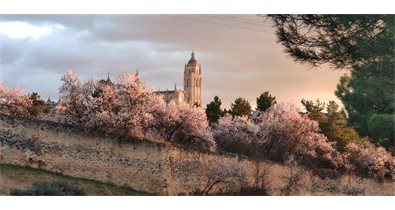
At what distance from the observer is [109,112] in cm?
1230

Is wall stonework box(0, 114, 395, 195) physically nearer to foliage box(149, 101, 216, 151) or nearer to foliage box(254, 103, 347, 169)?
foliage box(149, 101, 216, 151)

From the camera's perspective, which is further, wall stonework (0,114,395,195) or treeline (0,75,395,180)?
treeline (0,75,395,180)

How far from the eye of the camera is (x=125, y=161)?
1123 cm

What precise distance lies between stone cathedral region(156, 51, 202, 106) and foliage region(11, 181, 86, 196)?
2.45m

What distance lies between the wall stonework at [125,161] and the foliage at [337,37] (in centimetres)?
271

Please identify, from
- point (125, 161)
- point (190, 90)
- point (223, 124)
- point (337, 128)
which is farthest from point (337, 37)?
point (223, 124)

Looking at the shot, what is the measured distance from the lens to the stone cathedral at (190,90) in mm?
10820

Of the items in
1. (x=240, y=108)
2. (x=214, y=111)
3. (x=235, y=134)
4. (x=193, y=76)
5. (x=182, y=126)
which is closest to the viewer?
(x=193, y=76)

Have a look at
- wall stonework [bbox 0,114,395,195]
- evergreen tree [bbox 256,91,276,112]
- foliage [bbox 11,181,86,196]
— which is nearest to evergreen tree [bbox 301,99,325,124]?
evergreen tree [bbox 256,91,276,112]

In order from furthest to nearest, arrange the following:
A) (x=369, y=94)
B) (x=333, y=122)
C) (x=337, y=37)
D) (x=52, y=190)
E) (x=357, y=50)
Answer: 1. (x=333, y=122)
2. (x=52, y=190)
3. (x=369, y=94)
4. (x=337, y=37)
5. (x=357, y=50)

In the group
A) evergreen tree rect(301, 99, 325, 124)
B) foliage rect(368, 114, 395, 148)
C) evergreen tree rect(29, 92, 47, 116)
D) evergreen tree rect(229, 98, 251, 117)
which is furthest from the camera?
evergreen tree rect(229, 98, 251, 117)

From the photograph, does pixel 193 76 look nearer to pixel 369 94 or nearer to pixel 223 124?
pixel 369 94

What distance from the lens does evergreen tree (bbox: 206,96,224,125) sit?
11.5 meters

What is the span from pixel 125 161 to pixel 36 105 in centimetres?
210
